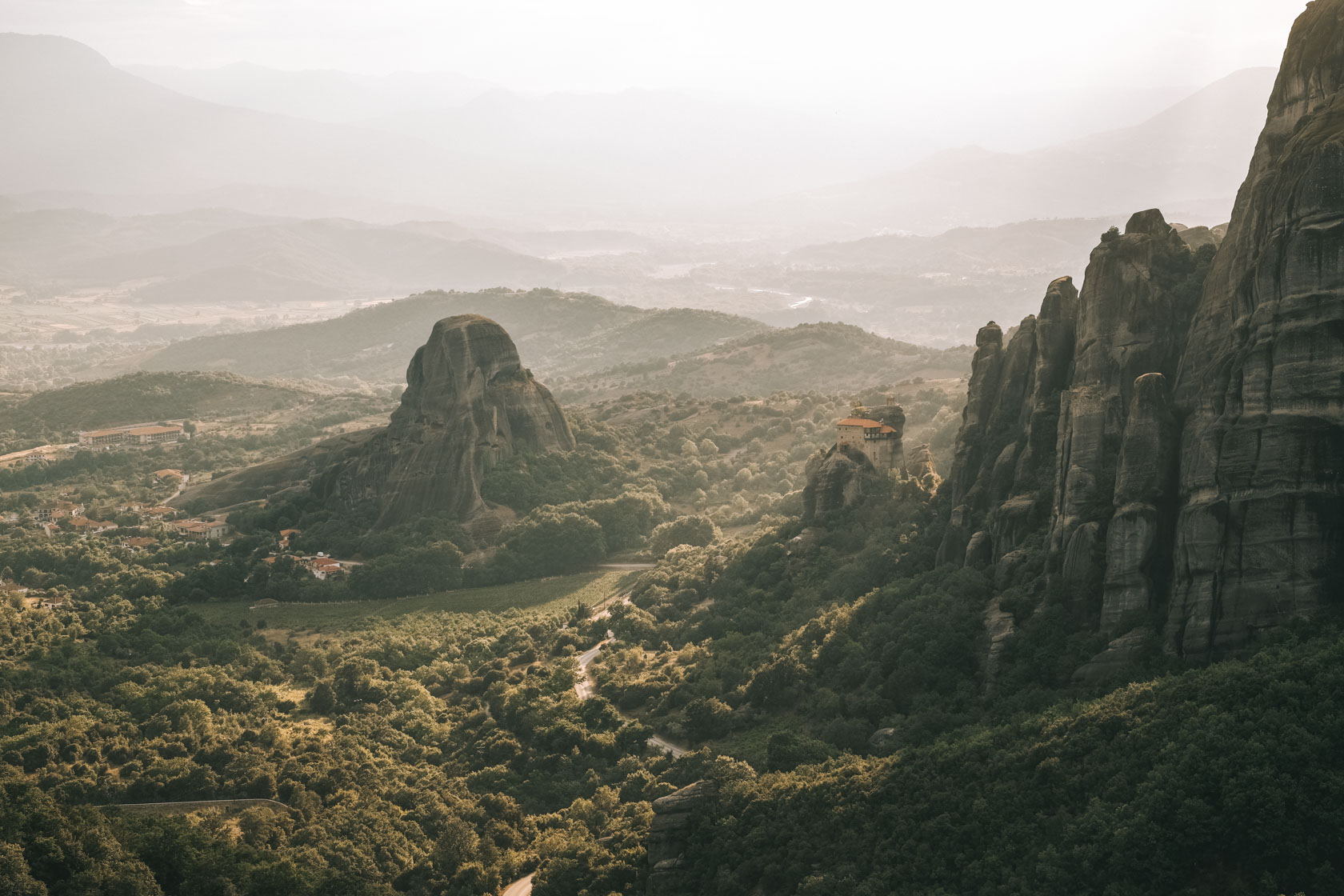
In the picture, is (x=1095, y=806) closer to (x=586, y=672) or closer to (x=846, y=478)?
(x=586, y=672)

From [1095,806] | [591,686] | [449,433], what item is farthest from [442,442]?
[1095,806]

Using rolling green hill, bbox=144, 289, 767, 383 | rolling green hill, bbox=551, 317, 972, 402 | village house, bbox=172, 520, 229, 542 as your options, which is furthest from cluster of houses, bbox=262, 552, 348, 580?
rolling green hill, bbox=144, 289, 767, 383

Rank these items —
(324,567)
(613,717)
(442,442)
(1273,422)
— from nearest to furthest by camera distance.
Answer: (1273,422), (613,717), (324,567), (442,442)

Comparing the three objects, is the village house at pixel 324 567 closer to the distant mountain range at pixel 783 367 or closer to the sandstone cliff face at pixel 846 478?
the sandstone cliff face at pixel 846 478

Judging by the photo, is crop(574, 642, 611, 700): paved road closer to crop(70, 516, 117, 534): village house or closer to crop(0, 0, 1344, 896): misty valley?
crop(0, 0, 1344, 896): misty valley

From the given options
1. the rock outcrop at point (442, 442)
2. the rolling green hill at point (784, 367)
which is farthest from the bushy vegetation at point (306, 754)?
the rolling green hill at point (784, 367)

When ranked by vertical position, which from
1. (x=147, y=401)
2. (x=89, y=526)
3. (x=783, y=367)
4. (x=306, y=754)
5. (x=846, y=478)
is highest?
(x=846, y=478)

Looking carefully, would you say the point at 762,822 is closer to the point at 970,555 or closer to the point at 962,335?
the point at 970,555
